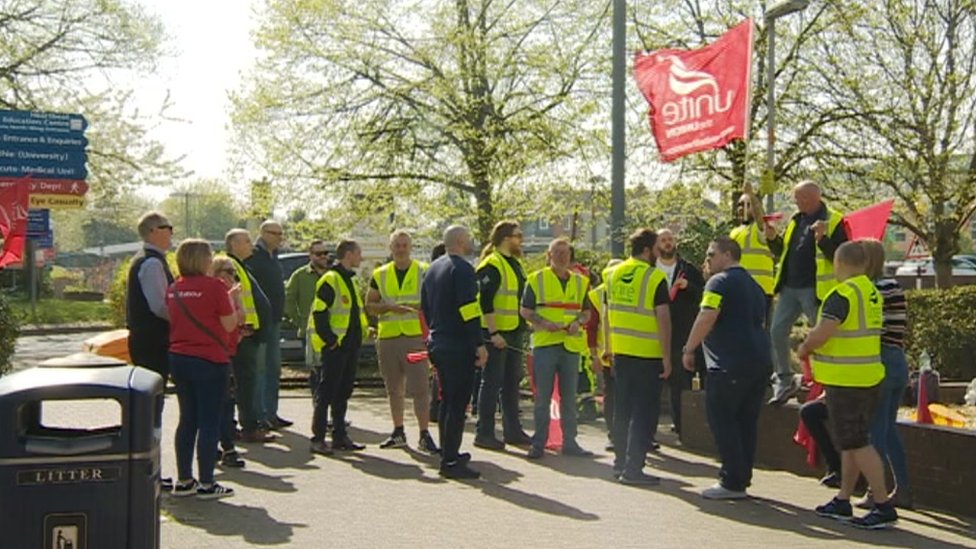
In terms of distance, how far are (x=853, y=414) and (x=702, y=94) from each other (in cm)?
498

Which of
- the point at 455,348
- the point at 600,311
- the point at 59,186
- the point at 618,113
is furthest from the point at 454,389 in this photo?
the point at 59,186

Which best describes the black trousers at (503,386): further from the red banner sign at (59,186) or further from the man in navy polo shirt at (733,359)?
the red banner sign at (59,186)

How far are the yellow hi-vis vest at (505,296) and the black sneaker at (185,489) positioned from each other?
135 inches

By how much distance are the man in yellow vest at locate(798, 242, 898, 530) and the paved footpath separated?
0.36m

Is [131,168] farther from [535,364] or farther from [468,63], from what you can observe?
[535,364]

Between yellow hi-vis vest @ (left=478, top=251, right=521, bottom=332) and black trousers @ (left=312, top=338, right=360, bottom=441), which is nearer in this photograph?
black trousers @ (left=312, top=338, right=360, bottom=441)

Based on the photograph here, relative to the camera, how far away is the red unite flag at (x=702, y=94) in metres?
12.0

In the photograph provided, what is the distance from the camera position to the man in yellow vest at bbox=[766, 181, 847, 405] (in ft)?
32.3

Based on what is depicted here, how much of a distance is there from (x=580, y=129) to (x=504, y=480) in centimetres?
1301

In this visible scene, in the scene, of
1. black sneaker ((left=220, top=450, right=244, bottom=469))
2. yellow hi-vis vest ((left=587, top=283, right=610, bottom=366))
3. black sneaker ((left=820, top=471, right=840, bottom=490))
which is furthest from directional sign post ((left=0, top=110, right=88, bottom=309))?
black sneaker ((left=820, top=471, right=840, bottom=490))

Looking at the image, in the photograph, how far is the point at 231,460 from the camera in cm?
1057

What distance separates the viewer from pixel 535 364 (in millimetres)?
11367

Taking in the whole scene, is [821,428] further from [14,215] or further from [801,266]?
[14,215]

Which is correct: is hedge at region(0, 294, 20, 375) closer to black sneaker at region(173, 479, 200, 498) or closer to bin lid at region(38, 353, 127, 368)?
black sneaker at region(173, 479, 200, 498)
